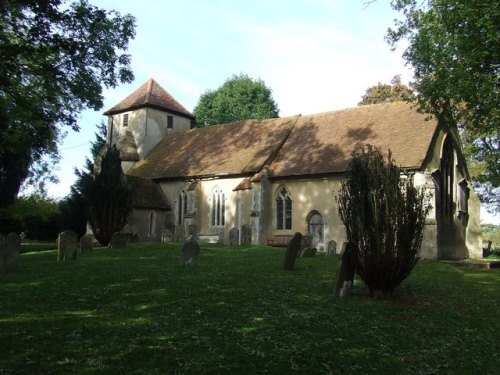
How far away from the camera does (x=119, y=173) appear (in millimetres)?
26062

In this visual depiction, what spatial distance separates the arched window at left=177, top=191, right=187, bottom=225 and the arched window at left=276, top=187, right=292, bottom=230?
6.91 metres

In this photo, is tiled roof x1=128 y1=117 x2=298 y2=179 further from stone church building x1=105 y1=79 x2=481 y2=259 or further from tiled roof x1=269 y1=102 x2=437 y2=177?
tiled roof x1=269 y1=102 x2=437 y2=177

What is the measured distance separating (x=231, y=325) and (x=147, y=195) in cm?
2408

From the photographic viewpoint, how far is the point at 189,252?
1451cm

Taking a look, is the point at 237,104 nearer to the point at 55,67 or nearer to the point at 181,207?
the point at 181,207

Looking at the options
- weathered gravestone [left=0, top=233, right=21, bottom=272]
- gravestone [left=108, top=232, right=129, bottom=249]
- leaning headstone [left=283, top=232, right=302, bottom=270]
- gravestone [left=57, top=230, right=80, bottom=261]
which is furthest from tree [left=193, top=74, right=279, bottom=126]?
weathered gravestone [left=0, top=233, right=21, bottom=272]

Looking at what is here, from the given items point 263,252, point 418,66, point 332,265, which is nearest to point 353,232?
point 332,265

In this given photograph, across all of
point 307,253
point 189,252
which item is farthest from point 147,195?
point 189,252

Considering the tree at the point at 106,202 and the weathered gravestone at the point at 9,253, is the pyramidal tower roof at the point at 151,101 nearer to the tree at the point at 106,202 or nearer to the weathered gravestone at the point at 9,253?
the tree at the point at 106,202

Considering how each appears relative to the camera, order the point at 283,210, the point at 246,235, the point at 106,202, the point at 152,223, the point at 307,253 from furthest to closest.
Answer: the point at 152,223, the point at 283,210, the point at 246,235, the point at 106,202, the point at 307,253

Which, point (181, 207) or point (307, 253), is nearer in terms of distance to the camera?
point (307, 253)

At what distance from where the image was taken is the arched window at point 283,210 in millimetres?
27516

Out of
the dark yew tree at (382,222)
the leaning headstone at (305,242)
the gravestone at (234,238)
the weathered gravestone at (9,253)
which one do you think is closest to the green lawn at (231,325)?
the weathered gravestone at (9,253)

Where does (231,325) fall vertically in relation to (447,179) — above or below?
below
